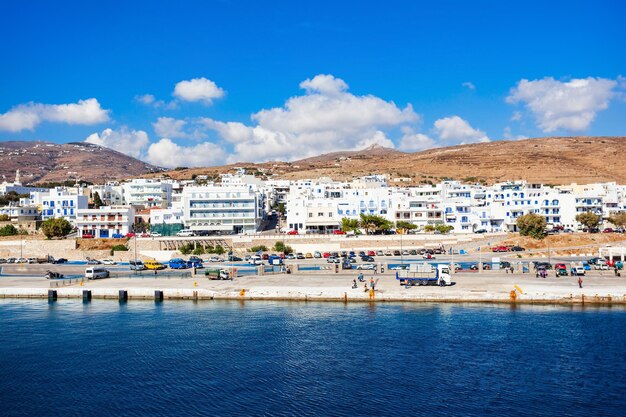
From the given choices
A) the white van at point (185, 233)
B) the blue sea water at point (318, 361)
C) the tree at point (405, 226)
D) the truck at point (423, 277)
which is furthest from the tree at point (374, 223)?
the blue sea water at point (318, 361)

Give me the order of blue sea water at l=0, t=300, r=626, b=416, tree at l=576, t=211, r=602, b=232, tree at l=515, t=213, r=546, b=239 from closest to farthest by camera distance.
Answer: blue sea water at l=0, t=300, r=626, b=416
tree at l=515, t=213, r=546, b=239
tree at l=576, t=211, r=602, b=232

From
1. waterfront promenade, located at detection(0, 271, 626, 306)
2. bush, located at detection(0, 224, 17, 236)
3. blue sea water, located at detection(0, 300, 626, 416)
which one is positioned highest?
bush, located at detection(0, 224, 17, 236)

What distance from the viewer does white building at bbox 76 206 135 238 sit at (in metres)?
87.0

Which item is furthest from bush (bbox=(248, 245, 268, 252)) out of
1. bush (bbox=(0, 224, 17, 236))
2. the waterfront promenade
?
bush (bbox=(0, 224, 17, 236))

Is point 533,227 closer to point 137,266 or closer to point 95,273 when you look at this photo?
point 137,266

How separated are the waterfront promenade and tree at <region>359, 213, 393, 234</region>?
1136 inches

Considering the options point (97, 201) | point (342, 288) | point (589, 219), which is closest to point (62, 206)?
point (97, 201)

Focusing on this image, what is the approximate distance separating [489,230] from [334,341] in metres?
59.6

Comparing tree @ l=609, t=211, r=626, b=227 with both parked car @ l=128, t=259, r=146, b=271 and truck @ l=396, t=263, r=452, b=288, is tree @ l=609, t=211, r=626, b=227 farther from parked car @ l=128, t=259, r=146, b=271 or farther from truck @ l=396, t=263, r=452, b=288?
parked car @ l=128, t=259, r=146, b=271

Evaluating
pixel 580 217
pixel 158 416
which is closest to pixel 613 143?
pixel 580 217

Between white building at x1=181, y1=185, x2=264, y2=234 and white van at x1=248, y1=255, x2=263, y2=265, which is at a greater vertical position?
white building at x1=181, y1=185, x2=264, y2=234

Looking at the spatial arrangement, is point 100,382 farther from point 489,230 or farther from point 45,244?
point 489,230

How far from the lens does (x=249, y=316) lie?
4072 cm

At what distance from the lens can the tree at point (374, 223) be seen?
83938 mm
